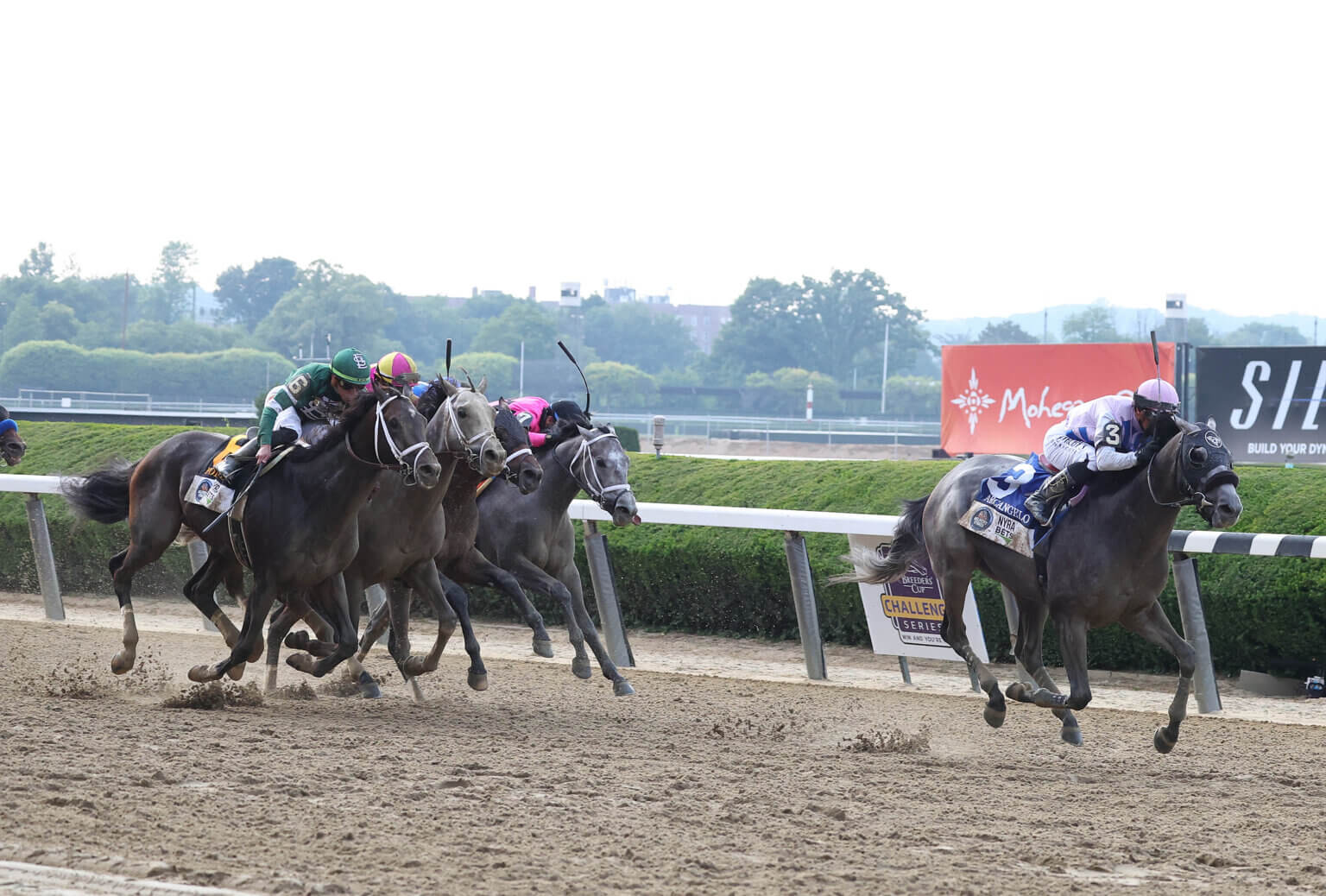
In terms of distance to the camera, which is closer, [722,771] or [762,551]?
[722,771]

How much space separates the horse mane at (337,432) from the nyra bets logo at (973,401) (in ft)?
42.6

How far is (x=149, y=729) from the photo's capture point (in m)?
5.68

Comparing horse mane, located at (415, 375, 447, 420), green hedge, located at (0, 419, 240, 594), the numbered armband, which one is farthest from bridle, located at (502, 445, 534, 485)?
green hedge, located at (0, 419, 240, 594)

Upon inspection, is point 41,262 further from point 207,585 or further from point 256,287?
point 207,585

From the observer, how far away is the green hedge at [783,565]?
7453 millimetres

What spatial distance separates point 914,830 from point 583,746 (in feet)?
5.64

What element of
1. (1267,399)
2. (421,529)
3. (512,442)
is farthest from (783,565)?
(1267,399)

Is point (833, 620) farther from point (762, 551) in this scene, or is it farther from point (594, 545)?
point (594, 545)

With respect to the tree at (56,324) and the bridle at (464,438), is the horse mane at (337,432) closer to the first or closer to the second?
the bridle at (464,438)

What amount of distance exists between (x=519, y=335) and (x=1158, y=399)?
71034mm

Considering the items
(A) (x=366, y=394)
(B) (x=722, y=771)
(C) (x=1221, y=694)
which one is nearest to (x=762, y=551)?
(C) (x=1221, y=694)

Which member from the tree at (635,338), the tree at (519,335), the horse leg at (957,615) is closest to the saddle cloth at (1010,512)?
the horse leg at (957,615)

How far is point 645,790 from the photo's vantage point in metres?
4.83

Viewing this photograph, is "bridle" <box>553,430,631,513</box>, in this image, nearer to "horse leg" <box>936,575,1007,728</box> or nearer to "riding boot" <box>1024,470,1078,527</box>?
"horse leg" <box>936,575,1007,728</box>
